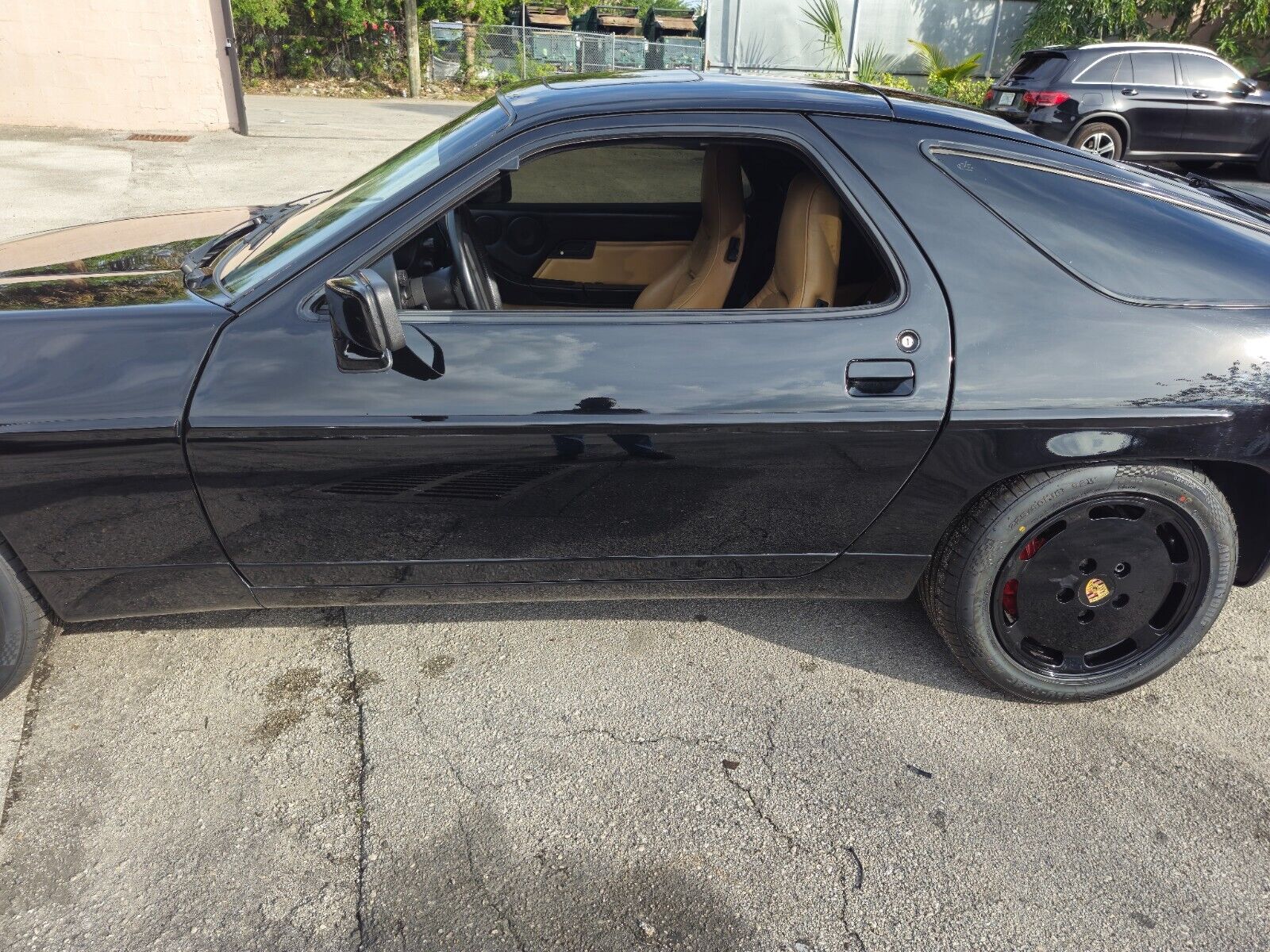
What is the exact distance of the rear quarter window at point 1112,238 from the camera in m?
2.30

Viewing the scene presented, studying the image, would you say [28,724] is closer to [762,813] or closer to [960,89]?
[762,813]

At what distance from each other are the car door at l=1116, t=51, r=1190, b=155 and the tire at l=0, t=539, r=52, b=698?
11.7 meters

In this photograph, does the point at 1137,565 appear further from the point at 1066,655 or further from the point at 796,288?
the point at 796,288

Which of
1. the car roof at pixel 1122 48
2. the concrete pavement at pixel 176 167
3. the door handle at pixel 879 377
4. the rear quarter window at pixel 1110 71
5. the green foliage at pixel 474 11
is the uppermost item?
the green foliage at pixel 474 11

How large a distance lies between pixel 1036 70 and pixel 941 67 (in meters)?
5.19

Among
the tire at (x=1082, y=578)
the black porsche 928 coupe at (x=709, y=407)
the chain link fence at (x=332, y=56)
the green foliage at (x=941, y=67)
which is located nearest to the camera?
the black porsche 928 coupe at (x=709, y=407)

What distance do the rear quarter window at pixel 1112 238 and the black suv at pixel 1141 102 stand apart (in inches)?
363

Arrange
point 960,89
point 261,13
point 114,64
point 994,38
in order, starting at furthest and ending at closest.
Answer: point 261,13
point 994,38
point 960,89
point 114,64

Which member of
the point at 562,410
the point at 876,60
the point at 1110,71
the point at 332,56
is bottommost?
the point at 562,410

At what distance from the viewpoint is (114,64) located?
12109 millimetres

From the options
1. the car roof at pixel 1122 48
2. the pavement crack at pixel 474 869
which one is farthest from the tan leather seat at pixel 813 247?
the car roof at pixel 1122 48

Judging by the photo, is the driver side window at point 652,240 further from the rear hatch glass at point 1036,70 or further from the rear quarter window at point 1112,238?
the rear hatch glass at point 1036,70

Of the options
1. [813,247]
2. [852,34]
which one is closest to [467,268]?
[813,247]

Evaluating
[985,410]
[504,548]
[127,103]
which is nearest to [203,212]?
[504,548]
